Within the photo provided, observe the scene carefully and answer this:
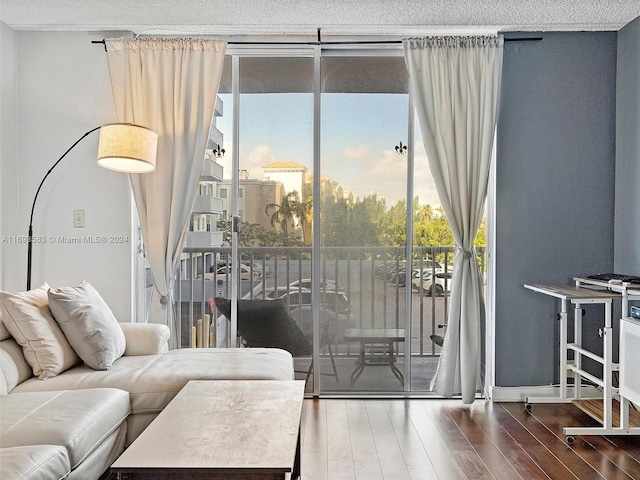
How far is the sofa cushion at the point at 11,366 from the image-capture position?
8.82 ft

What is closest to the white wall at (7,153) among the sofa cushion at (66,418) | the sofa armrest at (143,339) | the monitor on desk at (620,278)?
the sofa armrest at (143,339)

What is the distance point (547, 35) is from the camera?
13.0ft

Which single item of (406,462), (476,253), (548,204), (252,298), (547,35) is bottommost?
(406,462)

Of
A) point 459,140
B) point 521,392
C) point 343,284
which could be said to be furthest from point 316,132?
point 521,392

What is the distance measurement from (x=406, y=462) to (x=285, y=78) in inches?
106

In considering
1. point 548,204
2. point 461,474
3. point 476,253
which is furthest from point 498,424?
point 548,204

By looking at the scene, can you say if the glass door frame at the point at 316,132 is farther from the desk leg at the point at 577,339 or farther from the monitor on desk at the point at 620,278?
the monitor on desk at the point at 620,278

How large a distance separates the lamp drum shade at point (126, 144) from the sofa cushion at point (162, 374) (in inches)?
48.3

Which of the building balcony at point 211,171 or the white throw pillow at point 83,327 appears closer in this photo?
the white throw pillow at point 83,327

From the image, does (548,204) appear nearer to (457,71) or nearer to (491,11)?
(457,71)

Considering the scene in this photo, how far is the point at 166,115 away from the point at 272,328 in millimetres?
1705

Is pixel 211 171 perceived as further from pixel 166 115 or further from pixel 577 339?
pixel 577 339

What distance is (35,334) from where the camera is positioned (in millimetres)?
2881

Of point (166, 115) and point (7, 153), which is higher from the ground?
point (166, 115)
